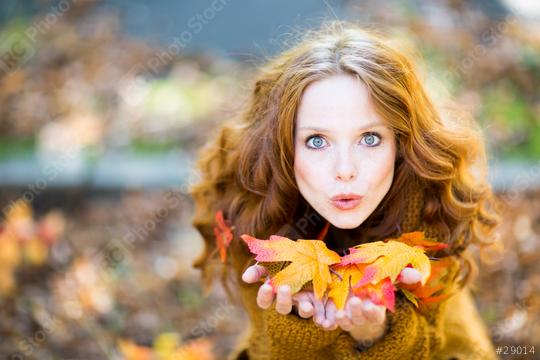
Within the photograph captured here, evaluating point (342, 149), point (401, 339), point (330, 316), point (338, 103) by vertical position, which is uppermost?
point (338, 103)

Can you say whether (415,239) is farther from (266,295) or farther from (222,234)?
(222,234)

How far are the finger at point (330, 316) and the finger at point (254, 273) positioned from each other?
0.66ft

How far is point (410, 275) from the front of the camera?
165 centimetres

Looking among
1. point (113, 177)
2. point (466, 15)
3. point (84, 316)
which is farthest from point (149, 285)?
point (466, 15)

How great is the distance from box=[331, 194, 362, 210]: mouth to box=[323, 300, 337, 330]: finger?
25cm

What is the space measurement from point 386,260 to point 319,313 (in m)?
0.22

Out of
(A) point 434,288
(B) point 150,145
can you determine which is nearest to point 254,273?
(A) point 434,288

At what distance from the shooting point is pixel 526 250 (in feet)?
10.5

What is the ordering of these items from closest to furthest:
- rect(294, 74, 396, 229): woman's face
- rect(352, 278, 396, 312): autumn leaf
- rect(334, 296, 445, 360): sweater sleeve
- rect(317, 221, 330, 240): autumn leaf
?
1. rect(352, 278, 396, 312): autumn leaf
2. rect(294, 74, 396, 229): woman's face
3. rect(334, 296, 445, 360): sweater sleeve
4. rect(317, 221, 330, 240): autumn leaf

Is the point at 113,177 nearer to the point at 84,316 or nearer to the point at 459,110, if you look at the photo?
the point at 84,316

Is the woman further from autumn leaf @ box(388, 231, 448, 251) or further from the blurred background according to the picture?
the blurred background

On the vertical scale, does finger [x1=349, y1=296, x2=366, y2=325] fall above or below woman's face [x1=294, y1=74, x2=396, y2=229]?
below

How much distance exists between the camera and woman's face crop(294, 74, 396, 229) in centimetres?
171

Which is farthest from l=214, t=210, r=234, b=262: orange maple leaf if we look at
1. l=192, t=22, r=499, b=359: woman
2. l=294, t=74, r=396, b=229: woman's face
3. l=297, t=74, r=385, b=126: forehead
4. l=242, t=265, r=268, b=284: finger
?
l=297, t=74, r=385, b=126: forehead
